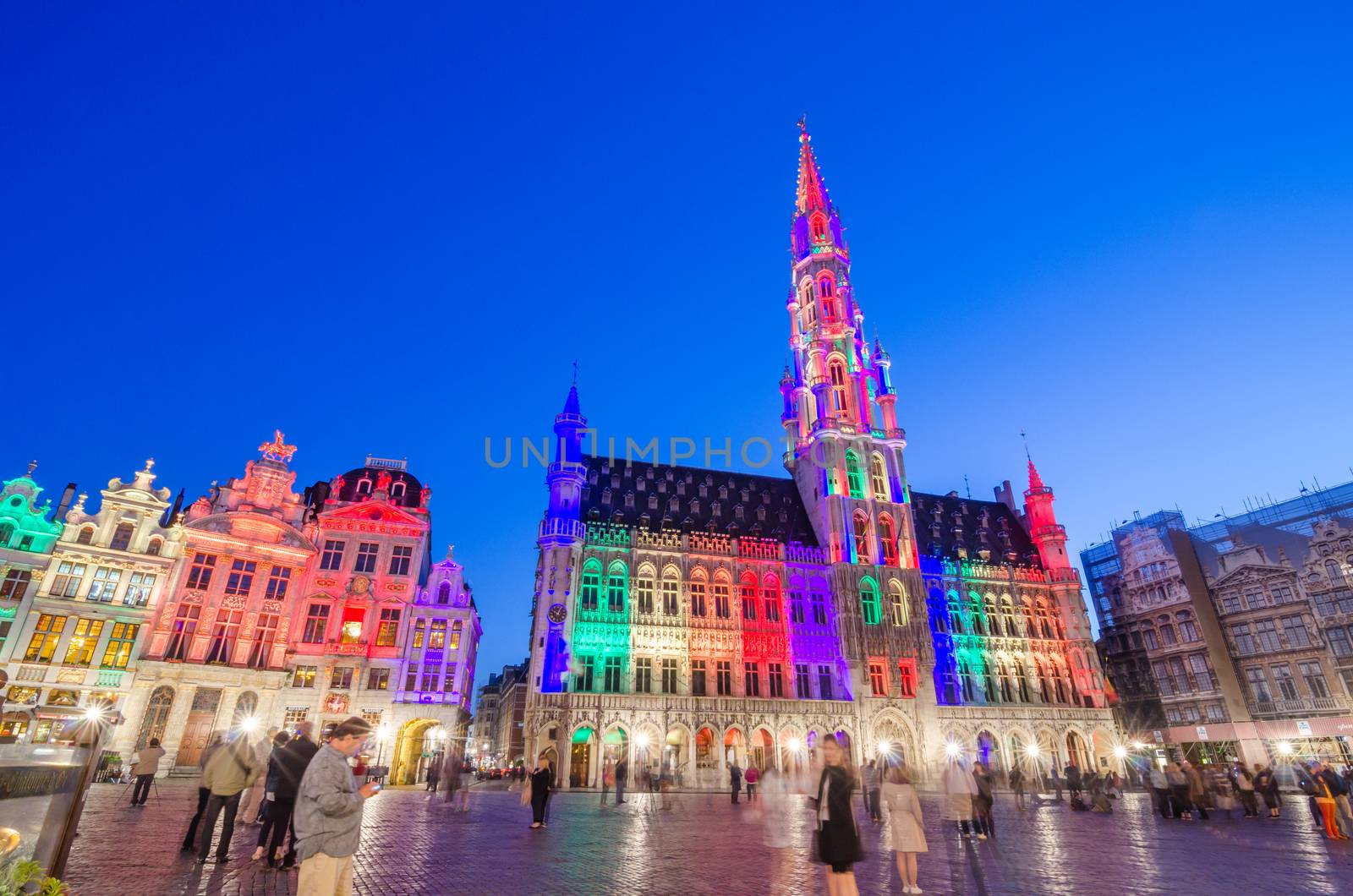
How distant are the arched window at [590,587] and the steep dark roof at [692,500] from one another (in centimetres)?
359

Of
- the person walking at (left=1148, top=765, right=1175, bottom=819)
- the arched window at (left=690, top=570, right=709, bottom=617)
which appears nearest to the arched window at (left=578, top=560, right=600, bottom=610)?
the arched window at (left=690, top=570, right=709, bottom=617)

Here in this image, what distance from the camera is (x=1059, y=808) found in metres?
24.9

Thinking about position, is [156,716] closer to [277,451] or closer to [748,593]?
[277,451]

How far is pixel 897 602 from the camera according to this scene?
4588 centimetres

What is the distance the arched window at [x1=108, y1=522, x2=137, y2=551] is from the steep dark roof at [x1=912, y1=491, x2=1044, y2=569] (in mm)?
49950

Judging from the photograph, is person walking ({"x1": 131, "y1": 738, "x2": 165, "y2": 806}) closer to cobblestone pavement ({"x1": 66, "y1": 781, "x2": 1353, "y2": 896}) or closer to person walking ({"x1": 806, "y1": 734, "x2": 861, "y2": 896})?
cobblestone pavement ({"x1": 66, "y1": 781, "x2": 1353, "y2": 896})

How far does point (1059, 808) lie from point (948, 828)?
10367 millimetres

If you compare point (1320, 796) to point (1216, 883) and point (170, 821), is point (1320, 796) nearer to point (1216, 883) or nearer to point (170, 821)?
point (1216, 883)

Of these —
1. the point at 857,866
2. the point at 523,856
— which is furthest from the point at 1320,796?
the point at 523,856

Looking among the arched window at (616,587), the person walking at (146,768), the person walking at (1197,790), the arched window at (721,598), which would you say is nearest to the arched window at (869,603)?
the arched window at (721,598)

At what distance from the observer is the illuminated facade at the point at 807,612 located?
128 feet

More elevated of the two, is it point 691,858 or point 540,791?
point 540,791

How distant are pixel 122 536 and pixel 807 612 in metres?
39.5

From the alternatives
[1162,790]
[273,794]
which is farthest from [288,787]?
[1162,790]
